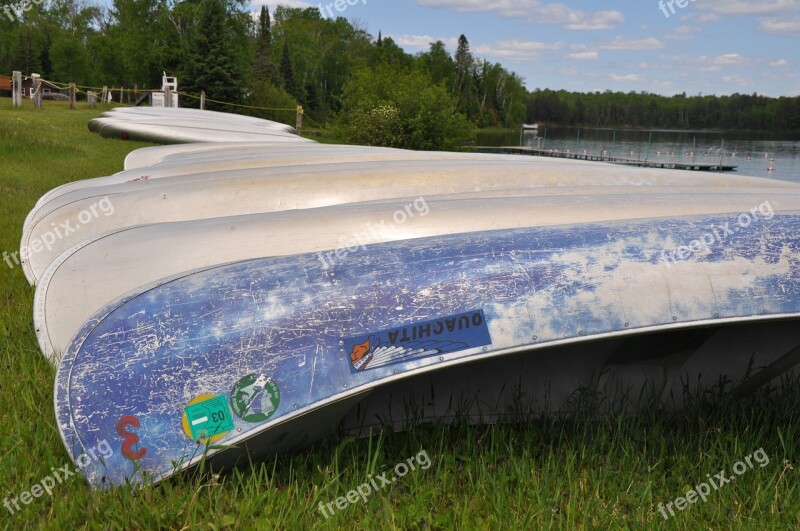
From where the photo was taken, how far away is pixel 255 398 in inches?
77.2

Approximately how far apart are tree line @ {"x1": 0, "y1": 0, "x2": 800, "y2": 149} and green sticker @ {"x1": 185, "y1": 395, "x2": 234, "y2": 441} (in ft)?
71.7

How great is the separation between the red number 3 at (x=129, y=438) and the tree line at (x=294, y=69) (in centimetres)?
2185

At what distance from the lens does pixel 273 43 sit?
7675 cm

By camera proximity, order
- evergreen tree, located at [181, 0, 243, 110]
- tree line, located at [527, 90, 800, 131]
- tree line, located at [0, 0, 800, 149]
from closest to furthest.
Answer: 1. tree line, located at [0, 0, 800, 149]
2. evergreen tree, located at [181, 0, 243, 110]
3. tree line, located at [527, 90, 800, 131]

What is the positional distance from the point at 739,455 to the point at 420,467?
3.13 ft

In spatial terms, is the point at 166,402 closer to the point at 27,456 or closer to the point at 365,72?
the point at 27,456

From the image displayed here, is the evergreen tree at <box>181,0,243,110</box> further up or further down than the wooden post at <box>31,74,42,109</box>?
further up

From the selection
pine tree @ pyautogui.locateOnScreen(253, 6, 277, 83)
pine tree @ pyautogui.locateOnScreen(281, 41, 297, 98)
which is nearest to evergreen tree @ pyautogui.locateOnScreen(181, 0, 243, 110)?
pine tree @ pyautogui.locateOnScreen(253, 6, 277, 83)

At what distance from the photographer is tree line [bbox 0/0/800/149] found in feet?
81.3

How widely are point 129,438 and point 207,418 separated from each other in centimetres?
21

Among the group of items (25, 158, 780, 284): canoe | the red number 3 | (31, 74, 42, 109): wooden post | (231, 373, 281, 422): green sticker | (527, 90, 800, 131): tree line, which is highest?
(527, 90, 800, 131): tree line

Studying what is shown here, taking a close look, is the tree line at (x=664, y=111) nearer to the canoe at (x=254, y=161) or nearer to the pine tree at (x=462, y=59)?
the pine tree at (x=462, y=59)

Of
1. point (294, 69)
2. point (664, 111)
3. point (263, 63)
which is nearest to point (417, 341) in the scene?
point (263, 63)

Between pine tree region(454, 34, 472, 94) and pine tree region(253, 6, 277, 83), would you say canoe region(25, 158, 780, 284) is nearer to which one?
pine tree region(253, 6, 277, 83)
